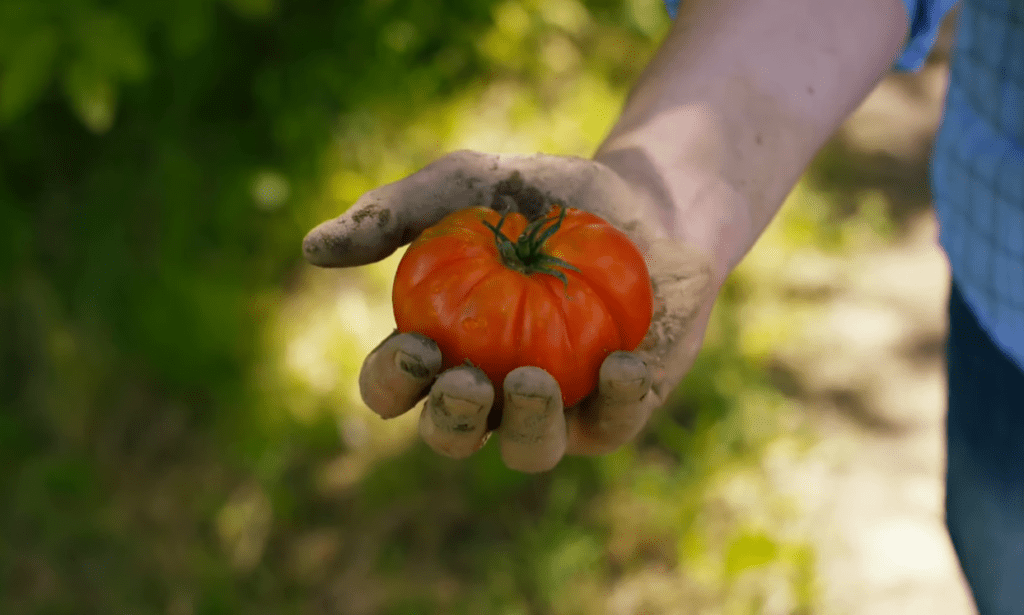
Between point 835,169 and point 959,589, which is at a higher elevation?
point 835,169

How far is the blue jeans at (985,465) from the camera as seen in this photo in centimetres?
144

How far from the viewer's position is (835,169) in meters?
4.12

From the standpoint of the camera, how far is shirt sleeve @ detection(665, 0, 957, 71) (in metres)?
1.57

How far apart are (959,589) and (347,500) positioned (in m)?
1.91

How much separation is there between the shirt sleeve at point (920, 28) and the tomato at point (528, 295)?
0.73 meters

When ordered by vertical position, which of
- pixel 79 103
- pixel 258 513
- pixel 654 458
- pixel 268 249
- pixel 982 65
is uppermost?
pixel 79 103

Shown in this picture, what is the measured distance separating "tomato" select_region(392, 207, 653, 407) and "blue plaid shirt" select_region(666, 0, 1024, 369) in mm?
547

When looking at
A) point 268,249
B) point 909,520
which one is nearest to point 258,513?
point 268,249

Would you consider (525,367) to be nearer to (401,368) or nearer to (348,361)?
(401,368)

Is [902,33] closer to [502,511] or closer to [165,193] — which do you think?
[502,511]

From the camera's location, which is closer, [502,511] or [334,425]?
[502,511]

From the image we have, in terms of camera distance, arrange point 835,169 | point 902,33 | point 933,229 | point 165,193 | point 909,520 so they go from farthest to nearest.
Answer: point 835,169, point 933,229, point 165,193, point 909,520, point 902,33

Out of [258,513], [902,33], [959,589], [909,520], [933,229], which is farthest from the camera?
[933,229]

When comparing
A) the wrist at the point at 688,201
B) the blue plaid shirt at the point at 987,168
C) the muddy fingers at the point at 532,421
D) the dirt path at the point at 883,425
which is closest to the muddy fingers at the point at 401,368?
the muddy fingers at the point at 532,421
